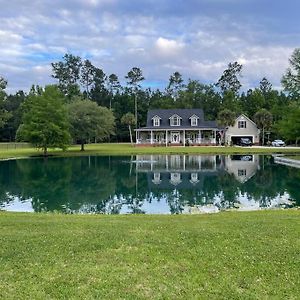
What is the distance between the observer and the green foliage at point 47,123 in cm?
5259

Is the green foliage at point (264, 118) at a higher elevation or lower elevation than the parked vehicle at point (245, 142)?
higher

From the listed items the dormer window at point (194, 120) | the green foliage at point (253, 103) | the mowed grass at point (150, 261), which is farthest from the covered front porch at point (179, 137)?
the mowed grass at point (150, 261)

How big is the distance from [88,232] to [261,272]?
149 inches

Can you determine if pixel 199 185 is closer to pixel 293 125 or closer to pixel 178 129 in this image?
pixel 293 125

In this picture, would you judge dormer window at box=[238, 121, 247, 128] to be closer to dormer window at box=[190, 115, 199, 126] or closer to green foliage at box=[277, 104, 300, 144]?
dormer window at box=[190, 115, 199, 126]

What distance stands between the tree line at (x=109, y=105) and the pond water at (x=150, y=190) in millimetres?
20188

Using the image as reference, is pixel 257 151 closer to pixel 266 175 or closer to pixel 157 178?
pixel 266 175

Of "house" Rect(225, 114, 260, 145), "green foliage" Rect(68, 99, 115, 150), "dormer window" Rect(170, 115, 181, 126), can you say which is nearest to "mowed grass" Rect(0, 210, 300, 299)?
"green foliage" Rect(68, 99, 115, 150)

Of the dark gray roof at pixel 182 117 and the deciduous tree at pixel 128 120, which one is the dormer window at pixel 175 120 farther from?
the deciduous tree at pixel 128 120

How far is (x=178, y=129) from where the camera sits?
75.6 m

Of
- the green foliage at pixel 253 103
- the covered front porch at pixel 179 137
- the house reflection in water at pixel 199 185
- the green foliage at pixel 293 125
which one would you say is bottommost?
the house reflection in water at pixel 199 185

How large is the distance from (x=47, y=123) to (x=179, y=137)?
1190 inches

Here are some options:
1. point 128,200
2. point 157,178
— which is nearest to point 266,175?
point 157,178

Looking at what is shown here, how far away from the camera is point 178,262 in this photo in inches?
269
